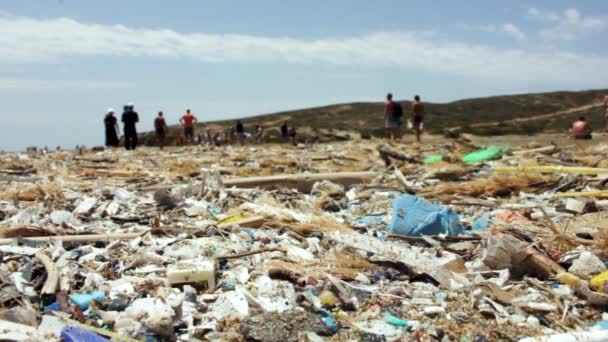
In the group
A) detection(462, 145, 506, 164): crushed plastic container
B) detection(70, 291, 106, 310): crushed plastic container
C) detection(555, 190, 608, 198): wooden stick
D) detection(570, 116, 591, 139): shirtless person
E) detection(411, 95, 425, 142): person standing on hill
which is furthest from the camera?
detection(411, 95, 425, 142): person standing on hill

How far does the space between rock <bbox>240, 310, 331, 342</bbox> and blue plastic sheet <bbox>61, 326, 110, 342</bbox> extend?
707 mm

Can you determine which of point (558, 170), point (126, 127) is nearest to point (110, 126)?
point (126, 127)

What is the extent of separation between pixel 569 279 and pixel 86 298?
9.56 feet

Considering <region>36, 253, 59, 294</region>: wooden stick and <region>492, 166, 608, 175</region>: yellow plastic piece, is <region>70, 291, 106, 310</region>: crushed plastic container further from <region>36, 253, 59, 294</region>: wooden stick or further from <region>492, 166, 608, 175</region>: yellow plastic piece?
<region>492, 166, 608, 175</region>: yellow plastic piece

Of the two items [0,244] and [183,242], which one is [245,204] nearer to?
[183,242]

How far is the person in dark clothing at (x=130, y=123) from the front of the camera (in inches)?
663

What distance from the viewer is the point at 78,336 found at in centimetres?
263

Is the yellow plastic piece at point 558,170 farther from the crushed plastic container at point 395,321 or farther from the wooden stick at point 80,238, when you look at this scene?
the wooden stick at point 80,238

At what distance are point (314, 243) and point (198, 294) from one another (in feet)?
4.71

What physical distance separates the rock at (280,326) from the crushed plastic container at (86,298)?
3.05 feet

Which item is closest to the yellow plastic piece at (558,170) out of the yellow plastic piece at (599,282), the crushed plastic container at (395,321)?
the yellow plastic piece at (599,282)

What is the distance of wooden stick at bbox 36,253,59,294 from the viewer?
10.4 feet

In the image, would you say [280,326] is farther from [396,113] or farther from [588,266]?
[396,113]

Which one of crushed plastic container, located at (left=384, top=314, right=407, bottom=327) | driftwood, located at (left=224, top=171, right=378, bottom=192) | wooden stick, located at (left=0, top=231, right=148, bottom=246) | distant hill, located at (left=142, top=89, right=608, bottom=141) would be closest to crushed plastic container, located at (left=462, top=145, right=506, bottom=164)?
driftwood, located at (left=224, top=171, right=378, bottom=192)
